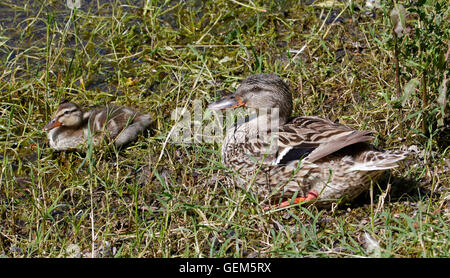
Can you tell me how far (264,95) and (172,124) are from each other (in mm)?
796

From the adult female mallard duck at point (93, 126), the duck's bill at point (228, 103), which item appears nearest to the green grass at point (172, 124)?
the adult female mallard duck at point (93, 126)

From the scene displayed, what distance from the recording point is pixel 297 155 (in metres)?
4.07

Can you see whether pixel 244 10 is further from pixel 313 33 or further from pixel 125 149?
pixel 125 149

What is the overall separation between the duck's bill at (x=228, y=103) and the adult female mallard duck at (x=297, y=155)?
0.13m

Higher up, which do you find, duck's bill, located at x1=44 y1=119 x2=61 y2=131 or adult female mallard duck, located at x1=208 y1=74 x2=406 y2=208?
duck's bill, located at x1=44 y1=119 x2=61 y2=131

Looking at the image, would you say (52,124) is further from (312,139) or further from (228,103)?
(312,139)

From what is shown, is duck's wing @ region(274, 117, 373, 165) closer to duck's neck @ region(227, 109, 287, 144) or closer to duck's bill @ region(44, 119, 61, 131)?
duck's neck @ region(227, 109, 287, 144)

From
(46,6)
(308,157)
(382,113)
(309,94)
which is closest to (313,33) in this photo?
(309,94)

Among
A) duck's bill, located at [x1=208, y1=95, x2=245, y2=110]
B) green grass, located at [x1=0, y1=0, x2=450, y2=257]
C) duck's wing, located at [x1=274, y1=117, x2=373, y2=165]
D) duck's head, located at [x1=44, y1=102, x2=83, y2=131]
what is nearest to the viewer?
green grass, located at [x1=0, y1=0, x2=450, y2=257]

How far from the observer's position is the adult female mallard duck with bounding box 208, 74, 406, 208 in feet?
12.9

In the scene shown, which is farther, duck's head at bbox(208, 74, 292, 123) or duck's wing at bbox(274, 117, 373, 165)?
duck's head at bbox(208, 74, 292, 123)

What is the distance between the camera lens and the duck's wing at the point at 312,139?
390 centimetres

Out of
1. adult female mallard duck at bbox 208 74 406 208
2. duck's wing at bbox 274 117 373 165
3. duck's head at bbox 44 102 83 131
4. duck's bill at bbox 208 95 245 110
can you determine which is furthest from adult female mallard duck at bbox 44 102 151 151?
duck's wing at bbox 274 117 373 165

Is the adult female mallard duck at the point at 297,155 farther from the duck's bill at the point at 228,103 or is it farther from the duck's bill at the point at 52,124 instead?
the duck's bill at the point at 52,124
